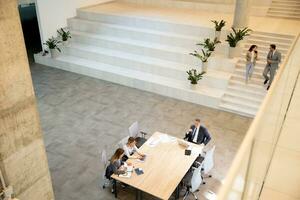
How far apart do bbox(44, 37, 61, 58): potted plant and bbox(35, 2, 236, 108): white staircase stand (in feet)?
0.89

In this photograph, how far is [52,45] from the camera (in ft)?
40.8

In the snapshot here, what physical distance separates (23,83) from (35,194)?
192 cm

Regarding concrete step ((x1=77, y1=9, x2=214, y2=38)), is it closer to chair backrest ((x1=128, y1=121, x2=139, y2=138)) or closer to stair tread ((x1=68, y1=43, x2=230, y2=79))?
stair tread ((x1=68, y1=43, x2=230, y2=79))

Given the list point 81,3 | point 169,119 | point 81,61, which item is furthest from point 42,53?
point 169,119

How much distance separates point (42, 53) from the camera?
13258 mm

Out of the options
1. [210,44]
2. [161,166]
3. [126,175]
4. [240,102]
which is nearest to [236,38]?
[210,44]

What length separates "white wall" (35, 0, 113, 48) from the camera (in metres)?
12.7

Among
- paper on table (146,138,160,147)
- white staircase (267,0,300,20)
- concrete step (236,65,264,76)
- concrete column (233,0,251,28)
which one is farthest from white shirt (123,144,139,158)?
white staircase (267,0,300,20)

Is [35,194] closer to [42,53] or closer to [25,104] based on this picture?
[25,104]

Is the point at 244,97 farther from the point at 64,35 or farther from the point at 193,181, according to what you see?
the point at 64,35

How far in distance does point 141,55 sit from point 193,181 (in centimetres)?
696

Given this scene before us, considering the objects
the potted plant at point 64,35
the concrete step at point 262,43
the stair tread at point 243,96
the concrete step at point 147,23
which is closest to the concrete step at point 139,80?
the stair tread at point 243,96

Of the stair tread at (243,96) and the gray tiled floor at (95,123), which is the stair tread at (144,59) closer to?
the stair tread at (243,96)

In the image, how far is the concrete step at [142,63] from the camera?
1006cm
